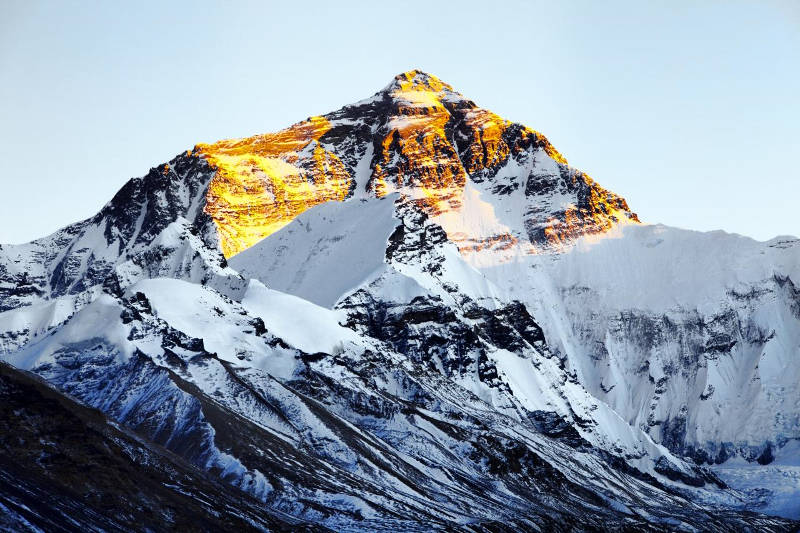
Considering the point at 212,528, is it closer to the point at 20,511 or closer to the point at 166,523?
the point at 166,523

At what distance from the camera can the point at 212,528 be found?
200 m

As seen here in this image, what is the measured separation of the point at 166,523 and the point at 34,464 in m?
22.5

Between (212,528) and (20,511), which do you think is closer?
(20,511)

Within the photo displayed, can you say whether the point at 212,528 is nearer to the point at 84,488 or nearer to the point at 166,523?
the point at 166,523

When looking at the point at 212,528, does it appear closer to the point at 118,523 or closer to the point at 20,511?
the point at 118,523

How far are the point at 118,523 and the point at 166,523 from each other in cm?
1018

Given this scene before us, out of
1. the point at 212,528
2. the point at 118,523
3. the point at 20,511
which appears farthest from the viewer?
the point at 212,528

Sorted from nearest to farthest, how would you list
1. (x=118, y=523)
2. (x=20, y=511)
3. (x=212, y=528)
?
(x=20, y=511), (x=118, y=523), (x=212, y=528)

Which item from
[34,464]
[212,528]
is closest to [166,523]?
[212,528]

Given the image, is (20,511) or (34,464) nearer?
(20,511)

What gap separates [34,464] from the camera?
642 ft

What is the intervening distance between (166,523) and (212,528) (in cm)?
815

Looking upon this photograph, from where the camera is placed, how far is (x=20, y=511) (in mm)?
166500

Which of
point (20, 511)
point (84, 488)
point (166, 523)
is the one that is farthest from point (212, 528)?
point (20, 511)
